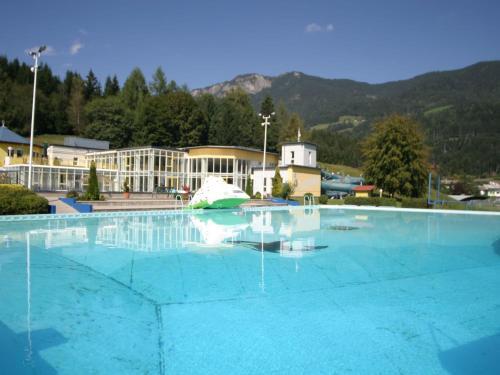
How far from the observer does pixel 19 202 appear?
1717cm

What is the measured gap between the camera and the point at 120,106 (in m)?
59.6

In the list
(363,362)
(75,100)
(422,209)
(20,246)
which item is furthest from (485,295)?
(75,100)

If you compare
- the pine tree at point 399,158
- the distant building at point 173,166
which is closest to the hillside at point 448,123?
the pine tree at point 399,158

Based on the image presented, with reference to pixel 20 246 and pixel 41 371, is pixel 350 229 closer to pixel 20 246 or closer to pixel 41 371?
pixel 20 246

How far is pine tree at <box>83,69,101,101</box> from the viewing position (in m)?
75.8

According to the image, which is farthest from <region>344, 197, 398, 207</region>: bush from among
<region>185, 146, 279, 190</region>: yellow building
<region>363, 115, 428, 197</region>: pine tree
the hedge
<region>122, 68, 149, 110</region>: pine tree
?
<region>122, 68, 149, 110</region>: pine tree

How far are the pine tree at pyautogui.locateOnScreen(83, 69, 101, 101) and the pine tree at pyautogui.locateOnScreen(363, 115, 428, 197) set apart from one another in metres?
60.3

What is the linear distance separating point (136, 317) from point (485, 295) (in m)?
5.50

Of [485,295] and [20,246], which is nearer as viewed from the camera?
[485,295]

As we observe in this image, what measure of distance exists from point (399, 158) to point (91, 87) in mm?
66445

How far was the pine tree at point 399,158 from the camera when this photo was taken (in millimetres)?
33031

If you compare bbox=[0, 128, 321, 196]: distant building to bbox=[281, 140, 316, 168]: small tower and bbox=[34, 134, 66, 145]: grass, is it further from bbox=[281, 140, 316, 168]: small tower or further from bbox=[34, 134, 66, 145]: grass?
bbox=[34, 134, 66, 145]: grass

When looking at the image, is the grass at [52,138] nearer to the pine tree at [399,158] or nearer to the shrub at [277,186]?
the shrub at [277,186]

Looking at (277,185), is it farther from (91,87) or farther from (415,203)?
(91,87)
